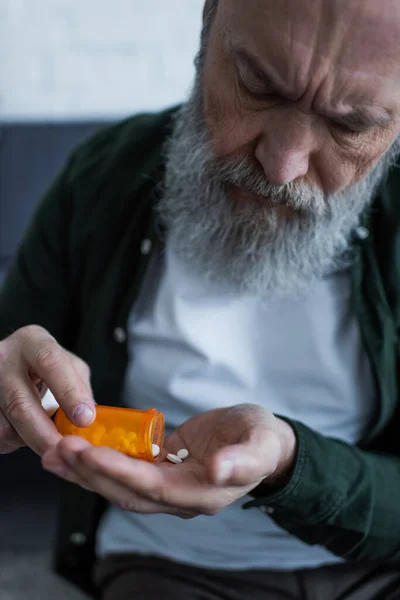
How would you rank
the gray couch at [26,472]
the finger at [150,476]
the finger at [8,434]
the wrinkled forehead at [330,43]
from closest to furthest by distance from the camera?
the finger at [150,476] → the wrinkled forehead at [330,43] → the finger at [8,434] → the gray couch at [26,472]

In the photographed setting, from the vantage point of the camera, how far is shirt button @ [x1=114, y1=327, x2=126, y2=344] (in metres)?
1.05

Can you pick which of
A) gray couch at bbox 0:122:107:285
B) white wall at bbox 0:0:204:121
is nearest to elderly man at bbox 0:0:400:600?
gray couch at bbox 0:122:107:285

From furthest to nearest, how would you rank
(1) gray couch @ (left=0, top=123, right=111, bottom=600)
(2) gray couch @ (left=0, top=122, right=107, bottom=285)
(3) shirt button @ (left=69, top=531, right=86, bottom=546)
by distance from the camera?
1. (2) gray couch @ (left=0, top=122, right=107, bottom=285)
2. (1) gray couch @ (left=0, top=123, right=111, bottom=600)
3. (3) shirt button @ (left=69, top=531, right=86, bottom=546)

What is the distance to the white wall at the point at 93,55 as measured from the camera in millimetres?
2229

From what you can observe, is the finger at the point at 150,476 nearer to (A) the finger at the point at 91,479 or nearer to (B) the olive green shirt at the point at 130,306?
(A) the finger at the point at 91,479

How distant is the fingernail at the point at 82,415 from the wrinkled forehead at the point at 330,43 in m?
0.43

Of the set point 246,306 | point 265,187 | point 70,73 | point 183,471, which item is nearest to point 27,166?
point 70,73

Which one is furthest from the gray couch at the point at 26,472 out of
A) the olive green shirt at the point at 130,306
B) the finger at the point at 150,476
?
the finger at the point at 150,476

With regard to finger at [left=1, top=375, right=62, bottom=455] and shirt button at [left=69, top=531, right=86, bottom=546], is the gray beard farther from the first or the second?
shirt button at [left=69, top=531, right=86, bottom=546]

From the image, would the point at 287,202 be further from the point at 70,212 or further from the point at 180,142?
the point at 70,212

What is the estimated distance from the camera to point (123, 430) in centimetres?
74

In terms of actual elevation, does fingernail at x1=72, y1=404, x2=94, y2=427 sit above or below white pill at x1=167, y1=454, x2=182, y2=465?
above

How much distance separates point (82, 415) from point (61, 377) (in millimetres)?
59

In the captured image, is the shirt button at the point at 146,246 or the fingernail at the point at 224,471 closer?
the fingernail at the point at 224,471
